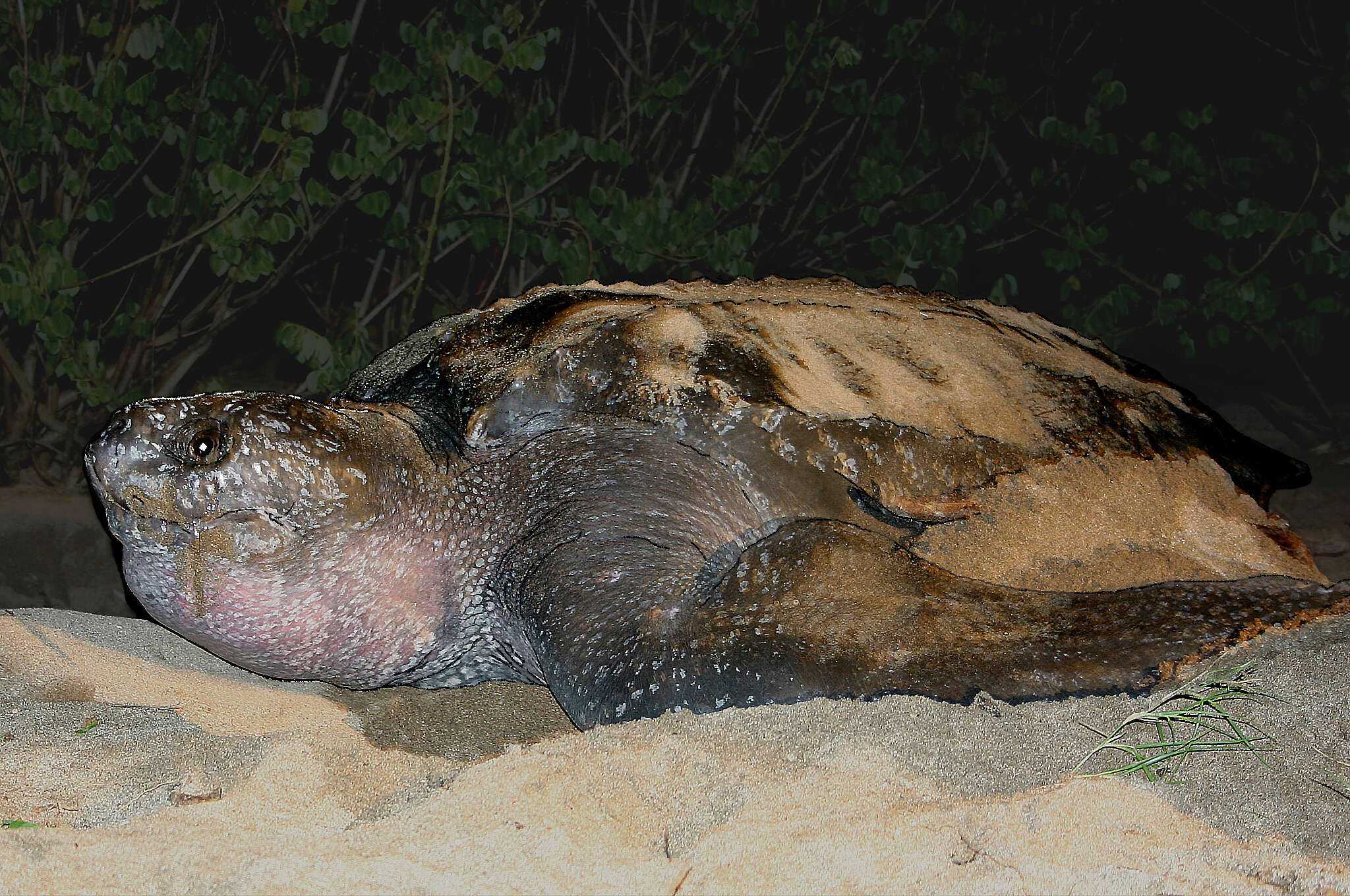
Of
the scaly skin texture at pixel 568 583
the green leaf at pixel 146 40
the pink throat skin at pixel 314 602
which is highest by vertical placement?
the green leaf at pixel 146 40

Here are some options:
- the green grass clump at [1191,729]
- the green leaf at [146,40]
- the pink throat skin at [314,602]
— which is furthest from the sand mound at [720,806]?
the green leaf at [146,40]

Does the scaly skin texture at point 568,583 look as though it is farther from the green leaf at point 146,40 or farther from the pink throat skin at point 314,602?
the green leaf at point 146,40

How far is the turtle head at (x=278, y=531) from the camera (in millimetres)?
1477

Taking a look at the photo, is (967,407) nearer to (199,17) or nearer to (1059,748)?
(1059,748)

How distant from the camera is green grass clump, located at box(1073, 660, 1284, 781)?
38.2 inches

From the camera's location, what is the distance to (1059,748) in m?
1.00

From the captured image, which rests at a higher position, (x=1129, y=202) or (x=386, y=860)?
(x=1129, y=202)

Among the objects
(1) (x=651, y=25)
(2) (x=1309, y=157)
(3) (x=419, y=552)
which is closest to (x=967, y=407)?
(3) (x=419, y=552)

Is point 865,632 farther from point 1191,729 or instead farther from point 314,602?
point 314,602

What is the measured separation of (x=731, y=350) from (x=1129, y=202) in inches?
134

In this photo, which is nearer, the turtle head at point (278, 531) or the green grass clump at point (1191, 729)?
the green grass clump at point (1191, 729)

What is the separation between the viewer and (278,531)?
1.51 metres

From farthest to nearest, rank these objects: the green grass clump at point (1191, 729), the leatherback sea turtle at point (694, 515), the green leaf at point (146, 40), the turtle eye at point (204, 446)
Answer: the green leaf at point (146, 40), the turtle eye at point (204, 446), the leatherback sea turtle at point (694, 515), the green grass clump at point (1191, 729)

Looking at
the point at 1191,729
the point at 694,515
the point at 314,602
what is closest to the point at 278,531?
the point at 314,602
